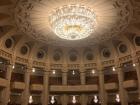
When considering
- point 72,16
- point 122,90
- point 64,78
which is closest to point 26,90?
point 64,78

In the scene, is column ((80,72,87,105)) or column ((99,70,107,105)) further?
column ((80,72,87,105))

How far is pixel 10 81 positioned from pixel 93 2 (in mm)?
10046

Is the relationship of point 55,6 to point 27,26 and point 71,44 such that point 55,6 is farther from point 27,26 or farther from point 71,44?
point 71,44

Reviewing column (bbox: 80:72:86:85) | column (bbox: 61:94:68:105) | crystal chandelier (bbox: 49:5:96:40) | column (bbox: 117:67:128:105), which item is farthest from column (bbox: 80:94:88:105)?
crystal chandelier (bbox: 49:5:96:40)

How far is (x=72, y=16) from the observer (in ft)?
34.0

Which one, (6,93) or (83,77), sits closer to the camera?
(6,93)

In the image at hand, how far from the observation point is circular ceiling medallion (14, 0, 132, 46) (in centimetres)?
1059

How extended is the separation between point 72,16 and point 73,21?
0.96 ft

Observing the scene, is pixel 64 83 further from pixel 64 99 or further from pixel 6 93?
pixel 6 93

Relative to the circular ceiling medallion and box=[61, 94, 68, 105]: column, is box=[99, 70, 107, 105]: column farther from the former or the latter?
the circular ceiling medallion

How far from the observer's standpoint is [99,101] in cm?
1742

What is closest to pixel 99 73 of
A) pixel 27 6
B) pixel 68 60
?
pixel 68 60

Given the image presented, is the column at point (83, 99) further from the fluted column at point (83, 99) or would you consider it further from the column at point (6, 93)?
the column at point (6, 93)

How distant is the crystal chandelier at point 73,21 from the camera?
34.1 feet
